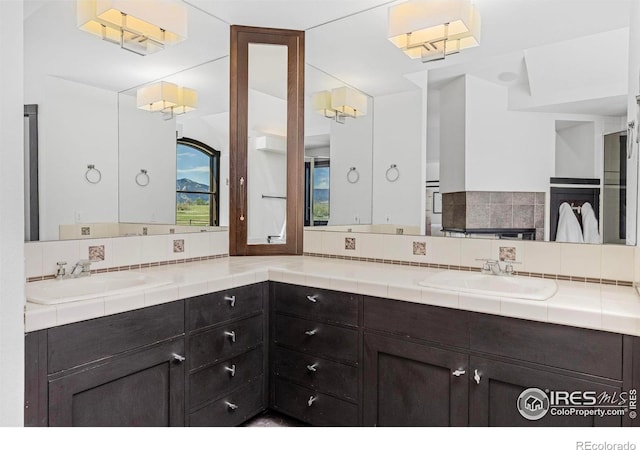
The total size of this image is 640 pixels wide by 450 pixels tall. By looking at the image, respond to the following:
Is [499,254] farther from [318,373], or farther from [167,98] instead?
[167,98]

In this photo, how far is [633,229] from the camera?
1683 mm

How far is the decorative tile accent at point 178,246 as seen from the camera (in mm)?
2295

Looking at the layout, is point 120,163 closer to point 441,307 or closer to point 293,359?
point 293,359

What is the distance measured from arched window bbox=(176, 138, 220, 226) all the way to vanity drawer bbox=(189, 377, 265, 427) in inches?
39.7

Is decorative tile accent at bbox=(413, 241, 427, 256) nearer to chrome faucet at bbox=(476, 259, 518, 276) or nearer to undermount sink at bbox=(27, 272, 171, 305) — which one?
chrome faucet at bbox=(476, 259, 518, 276)

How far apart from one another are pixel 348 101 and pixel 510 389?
179 centimetres

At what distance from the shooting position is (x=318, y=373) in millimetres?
1914

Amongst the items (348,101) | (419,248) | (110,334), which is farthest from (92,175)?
(419,248)

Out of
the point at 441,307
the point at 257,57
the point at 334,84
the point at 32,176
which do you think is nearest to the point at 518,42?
the point at 334,84

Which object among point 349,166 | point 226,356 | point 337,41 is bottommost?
point 226,356

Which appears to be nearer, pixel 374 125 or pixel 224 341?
pixel 224 341

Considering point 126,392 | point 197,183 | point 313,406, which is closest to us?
point 126,392

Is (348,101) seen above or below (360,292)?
above

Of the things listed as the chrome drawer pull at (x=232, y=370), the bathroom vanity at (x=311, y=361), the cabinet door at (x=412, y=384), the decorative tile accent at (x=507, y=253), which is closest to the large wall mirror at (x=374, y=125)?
the decorative tile accent at (x=507, y=253)
